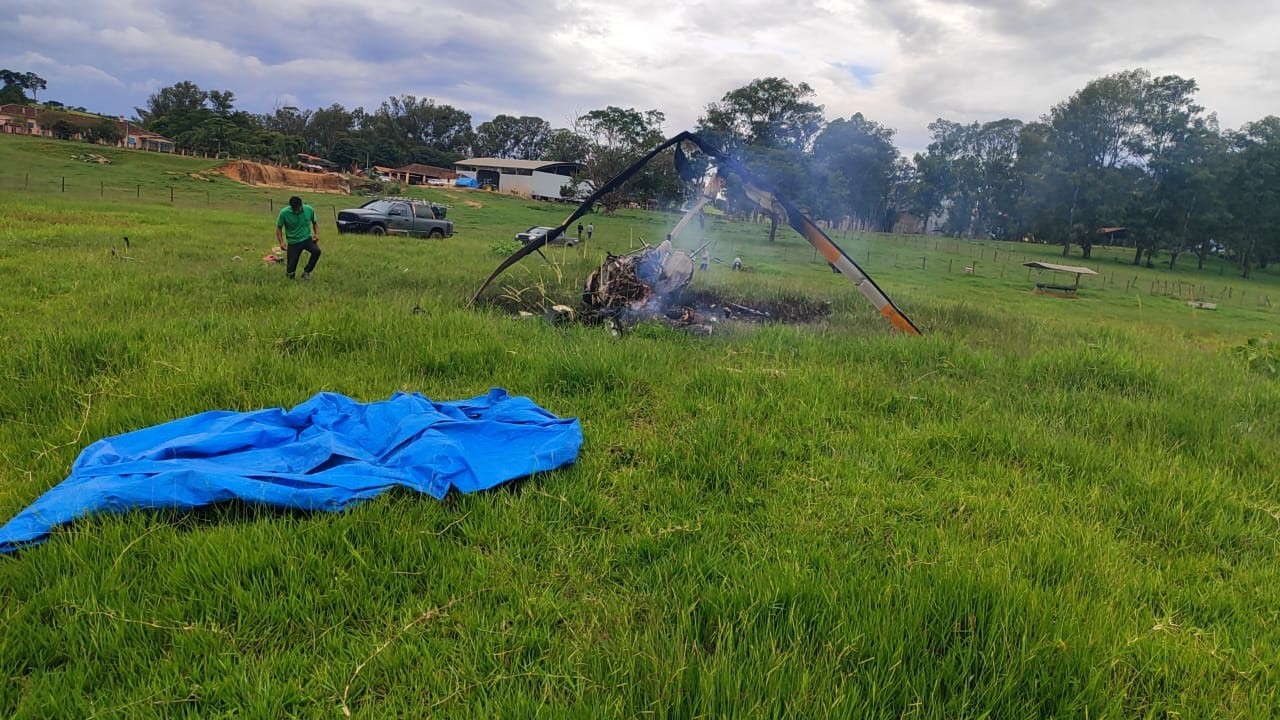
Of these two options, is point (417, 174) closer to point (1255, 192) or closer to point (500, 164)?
point (500, 164)

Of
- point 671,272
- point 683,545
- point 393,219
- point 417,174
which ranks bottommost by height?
point 683,545

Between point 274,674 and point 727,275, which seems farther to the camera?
point 727,275

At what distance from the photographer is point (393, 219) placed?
19.4 metres

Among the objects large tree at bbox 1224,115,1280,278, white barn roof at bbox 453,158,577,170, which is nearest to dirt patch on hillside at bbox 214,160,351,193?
white barn roof at bbox 453,158,577,170

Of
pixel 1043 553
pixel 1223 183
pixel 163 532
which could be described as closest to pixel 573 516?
pixel 163 532

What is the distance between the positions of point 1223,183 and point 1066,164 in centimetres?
1427

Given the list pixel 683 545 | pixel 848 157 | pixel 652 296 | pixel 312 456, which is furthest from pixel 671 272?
pixel 848 157

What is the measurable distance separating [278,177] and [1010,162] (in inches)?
2794

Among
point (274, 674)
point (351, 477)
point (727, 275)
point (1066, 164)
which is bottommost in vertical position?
point (274, 674)

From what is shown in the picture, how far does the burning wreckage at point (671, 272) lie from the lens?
6848 mm

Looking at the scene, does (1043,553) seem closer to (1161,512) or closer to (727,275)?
(1161,512)

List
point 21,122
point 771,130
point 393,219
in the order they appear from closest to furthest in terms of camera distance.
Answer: point 393,219, point 771,130, point 21,122

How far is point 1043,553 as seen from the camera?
2.36 meters

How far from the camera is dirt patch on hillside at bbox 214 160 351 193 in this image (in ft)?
148
